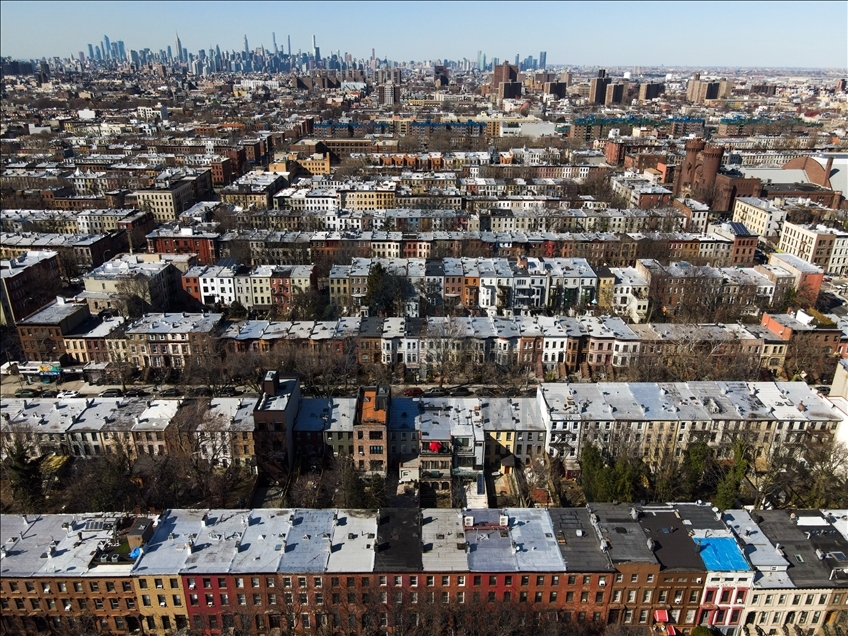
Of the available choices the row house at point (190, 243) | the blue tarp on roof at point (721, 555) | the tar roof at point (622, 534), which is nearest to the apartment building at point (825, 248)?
the blue tarp on roof at point (721, 555)

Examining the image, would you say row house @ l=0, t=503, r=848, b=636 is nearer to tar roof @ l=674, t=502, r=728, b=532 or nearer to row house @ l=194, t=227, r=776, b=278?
tar roof @ l=674, t=502, r=728, b=532

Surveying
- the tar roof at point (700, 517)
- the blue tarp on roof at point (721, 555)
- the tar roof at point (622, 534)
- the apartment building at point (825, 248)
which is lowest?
the blue tarp on roof at point (721, 555)

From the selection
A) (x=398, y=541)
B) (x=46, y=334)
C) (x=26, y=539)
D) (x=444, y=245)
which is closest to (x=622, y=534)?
(x=398, y=541)

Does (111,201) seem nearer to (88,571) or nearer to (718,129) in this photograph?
(88,571)

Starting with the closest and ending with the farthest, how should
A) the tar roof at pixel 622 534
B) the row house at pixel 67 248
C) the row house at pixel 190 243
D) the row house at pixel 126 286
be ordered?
the tar roof at pixel 622 534, the row house at pixel 126 286, the row house at pixel 67 248, the row house at pixel 190 243

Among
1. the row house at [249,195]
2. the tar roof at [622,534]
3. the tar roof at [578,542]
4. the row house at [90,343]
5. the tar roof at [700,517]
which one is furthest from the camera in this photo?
the row house at [249,195]

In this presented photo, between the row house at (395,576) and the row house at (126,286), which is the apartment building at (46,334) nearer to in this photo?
the row house at (126,286)

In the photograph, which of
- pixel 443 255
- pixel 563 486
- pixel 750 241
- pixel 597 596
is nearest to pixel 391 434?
pixel 563 486
